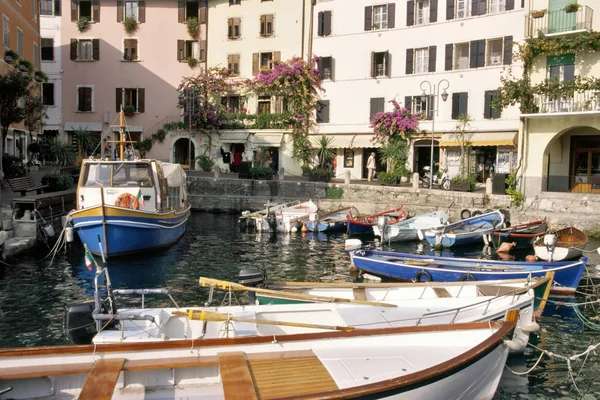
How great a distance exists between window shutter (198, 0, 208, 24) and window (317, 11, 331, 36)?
9.00 metres

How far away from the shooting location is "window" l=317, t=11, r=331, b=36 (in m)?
40.0

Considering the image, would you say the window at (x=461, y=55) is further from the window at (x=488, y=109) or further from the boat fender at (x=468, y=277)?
the boat fender at (x=468, y=277)

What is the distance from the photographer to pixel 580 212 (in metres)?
26.1

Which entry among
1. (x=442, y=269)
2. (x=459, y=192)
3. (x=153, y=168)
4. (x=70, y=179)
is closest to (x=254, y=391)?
(x=442, y=269)

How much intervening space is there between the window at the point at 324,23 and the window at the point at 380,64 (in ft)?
12.7

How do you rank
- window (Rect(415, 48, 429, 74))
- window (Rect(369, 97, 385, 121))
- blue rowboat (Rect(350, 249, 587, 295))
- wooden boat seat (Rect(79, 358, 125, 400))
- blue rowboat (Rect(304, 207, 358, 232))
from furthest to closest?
window (Rect(369, 97, 385, 121)) → window (Rect(415, 48, 429, 74)) → blue rowboat (Rect(304, 207, 358, 232)) → blue rowboat (Rect(350, 249, 587, 295)) → wooden boat seat (Rect(79, 358, 125, 400))

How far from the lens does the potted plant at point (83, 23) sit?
142 ft

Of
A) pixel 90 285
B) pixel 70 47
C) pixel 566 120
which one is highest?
pixel 70 47

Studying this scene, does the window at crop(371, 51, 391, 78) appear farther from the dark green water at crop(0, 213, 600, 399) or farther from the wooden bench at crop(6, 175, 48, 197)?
the wooden bench at crop(6, 175, 48, 197)

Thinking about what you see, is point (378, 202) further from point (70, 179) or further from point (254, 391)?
point (254, 391)

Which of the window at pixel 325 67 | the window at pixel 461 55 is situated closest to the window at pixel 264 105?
the window at pixel 325 67

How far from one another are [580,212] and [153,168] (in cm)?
1834

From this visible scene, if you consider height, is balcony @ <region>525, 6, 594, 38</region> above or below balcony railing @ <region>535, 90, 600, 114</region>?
above

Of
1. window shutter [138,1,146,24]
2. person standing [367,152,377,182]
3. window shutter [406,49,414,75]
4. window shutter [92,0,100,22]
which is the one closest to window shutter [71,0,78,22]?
window shutter [92,0,100,22]
